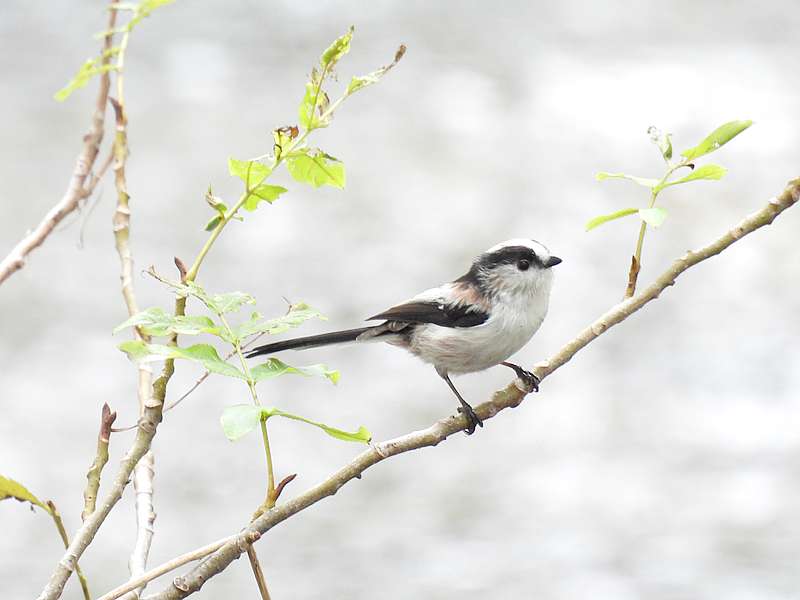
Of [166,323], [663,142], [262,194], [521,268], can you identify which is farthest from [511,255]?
[166,323]

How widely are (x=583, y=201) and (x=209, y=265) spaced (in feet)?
6.12

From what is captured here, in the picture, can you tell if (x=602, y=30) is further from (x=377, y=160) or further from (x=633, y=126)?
(x=377, y=160)

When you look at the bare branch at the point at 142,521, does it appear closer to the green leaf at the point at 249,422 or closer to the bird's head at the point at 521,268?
the green leaf at the point at 249,422

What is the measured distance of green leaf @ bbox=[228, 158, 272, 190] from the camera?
1.02 metres

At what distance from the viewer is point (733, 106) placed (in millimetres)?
6227

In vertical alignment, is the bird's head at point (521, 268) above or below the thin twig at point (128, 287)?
above

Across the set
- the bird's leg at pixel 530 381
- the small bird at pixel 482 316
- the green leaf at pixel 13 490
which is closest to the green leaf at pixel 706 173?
the bird's leg at pixel 530 381

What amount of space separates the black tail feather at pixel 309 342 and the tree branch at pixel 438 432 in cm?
45

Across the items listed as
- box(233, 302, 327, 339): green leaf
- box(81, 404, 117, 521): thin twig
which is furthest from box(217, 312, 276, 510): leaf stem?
box(81, 404, 117, 521): thin twig

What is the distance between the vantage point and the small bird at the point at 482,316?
2.13 m

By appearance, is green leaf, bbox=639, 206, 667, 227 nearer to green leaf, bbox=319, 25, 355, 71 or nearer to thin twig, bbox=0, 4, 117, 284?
green leaf, bbox=319, 25, 355, 71

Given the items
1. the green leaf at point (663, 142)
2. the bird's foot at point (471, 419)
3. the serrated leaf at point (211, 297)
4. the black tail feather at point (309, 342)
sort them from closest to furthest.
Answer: the serrated leaf at point (211, 297)
the green leaf at point (663, 142)
the bird's foot at point (471, 419)
the black tail feather at point (309, 342)

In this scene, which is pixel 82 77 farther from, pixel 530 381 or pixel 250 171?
pixel 530 381

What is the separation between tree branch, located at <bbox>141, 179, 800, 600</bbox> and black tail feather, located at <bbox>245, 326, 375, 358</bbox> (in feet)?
1.49
